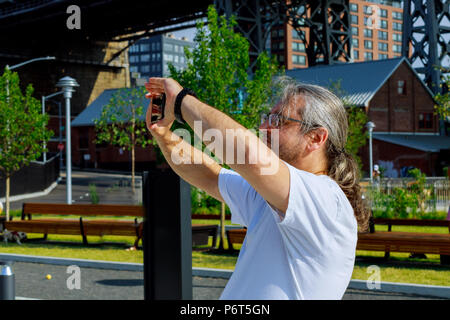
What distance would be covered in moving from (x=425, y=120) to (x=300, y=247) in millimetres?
52629

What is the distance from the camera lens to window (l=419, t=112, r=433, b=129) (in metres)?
51.9

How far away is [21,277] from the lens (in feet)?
32.9

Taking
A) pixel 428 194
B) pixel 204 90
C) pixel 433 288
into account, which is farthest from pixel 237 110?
pixel 428 194

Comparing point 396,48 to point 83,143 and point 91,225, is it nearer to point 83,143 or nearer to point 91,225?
point 83,143

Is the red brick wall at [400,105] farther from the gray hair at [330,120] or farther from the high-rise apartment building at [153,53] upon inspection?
the high-rise apartment building at [153,53]

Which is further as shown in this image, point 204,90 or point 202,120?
point 204,90

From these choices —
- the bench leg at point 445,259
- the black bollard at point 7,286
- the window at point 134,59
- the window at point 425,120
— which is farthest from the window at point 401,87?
the window at point 134,59

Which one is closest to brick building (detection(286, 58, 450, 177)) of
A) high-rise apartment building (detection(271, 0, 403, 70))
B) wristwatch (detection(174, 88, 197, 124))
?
wristwatch (detection(174, 88, 197, 124))

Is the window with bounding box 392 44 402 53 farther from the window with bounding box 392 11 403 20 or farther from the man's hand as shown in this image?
the man's hand

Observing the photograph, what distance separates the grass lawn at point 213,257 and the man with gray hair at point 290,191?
7.23 metres

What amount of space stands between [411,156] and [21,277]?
40271 millimetres

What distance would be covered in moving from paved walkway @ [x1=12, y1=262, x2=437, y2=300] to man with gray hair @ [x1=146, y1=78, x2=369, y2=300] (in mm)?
5971

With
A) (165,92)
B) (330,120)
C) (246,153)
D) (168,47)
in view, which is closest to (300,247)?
(246,153)
